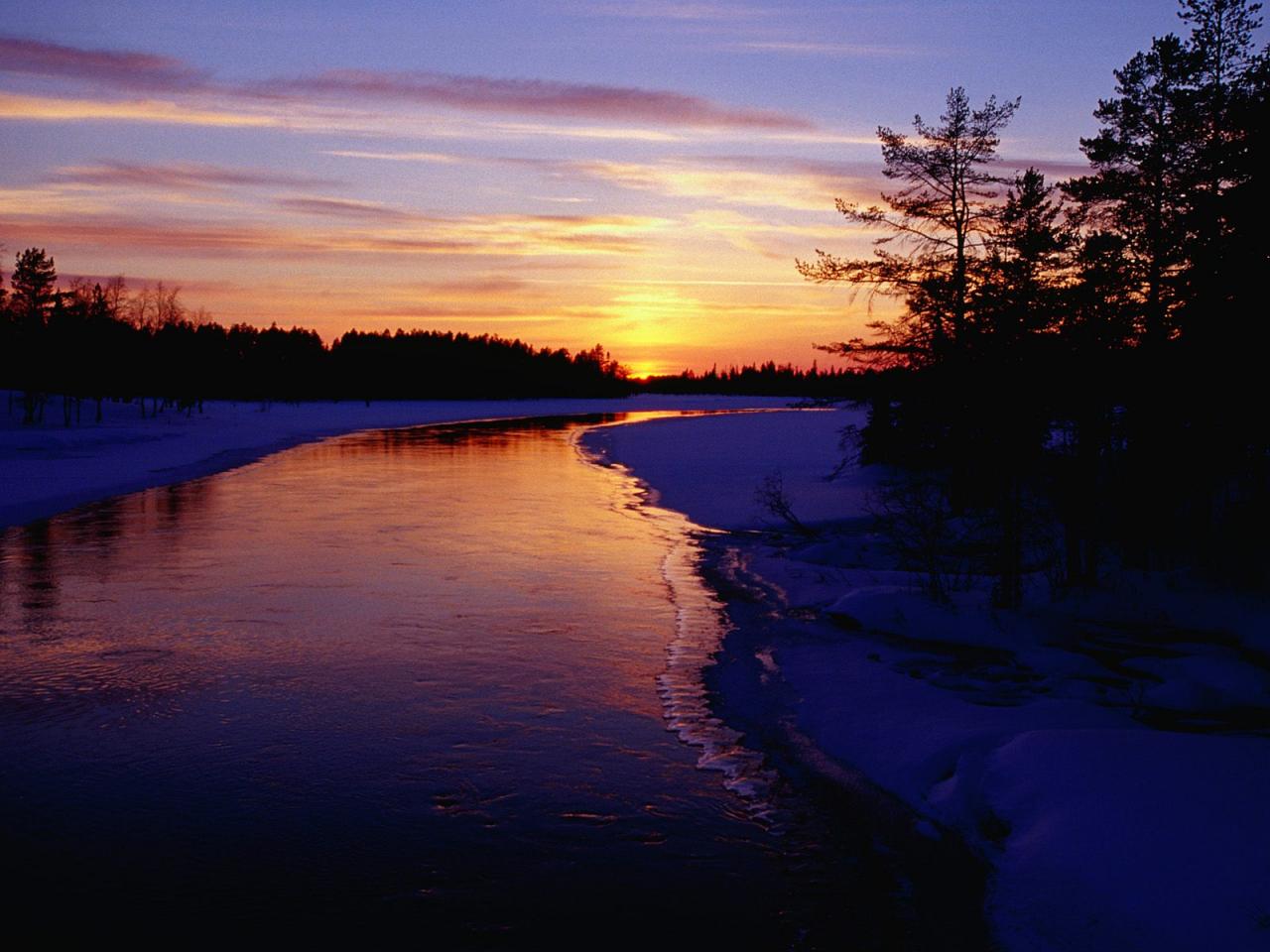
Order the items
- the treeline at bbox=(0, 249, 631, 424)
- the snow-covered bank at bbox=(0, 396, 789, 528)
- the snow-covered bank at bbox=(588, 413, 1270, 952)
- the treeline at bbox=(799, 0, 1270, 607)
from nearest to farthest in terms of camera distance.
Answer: the snow-covered bank at bbox=(588, 413, 1270, 952) → the treeline at bbox=(799, 0, 1270, 607) → the snow-covered bank at bbox=(0, 396, 789, 528) → the treeline at bbox=(0, 249, 631, 424)

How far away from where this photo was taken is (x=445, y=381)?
17188 cm

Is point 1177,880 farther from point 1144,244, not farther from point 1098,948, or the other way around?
point 1144,244

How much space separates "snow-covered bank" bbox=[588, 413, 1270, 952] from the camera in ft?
16.9

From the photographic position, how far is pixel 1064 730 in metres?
7.17

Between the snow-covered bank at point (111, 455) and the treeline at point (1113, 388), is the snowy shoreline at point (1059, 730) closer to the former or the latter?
the treeline at point (1113, 388)

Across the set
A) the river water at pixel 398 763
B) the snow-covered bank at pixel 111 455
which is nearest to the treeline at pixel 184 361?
the snow-covered bank at pixel 111 455

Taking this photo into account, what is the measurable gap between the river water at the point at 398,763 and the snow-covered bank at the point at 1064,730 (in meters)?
0.88

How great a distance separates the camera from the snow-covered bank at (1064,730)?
514 cm

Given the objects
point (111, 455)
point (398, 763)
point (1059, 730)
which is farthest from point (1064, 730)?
point (111, 455)

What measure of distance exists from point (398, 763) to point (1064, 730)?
4.82 m

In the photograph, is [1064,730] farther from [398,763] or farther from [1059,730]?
[398,763]

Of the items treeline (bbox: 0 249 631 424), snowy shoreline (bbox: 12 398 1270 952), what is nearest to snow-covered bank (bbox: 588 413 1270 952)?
snowy shoreline (bbox: 12 398 1270 952)

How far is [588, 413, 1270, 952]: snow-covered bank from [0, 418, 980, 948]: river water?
2.88 ft

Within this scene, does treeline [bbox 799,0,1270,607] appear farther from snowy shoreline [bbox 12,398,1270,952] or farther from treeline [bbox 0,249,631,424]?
Result: treeline [bbox 0,249,631,424]
